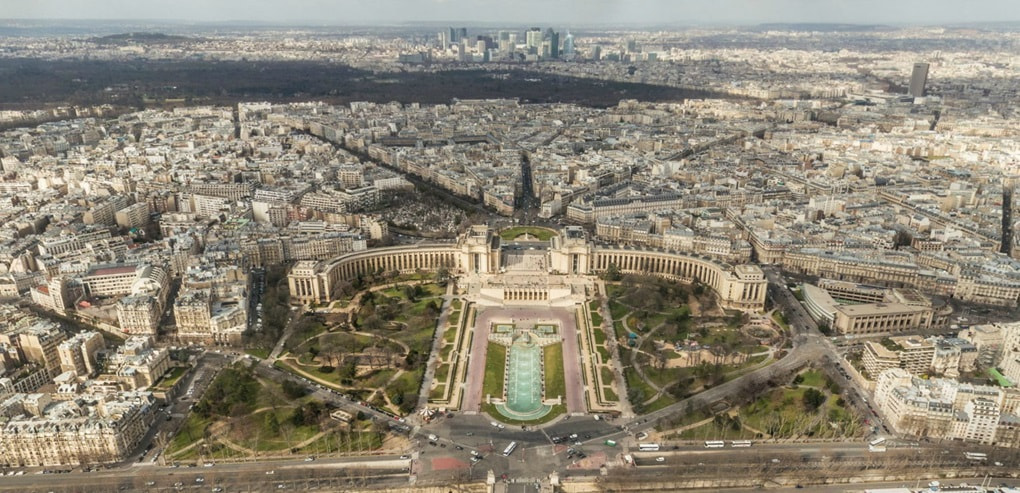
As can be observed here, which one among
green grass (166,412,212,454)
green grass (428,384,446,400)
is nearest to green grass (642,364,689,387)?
green grass (428,384,446,400)

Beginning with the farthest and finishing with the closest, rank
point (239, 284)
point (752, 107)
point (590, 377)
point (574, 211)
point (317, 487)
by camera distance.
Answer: point (752, 107) → point (574, 211) → point (239, 284) → point (590, 377) → point (317, 487)

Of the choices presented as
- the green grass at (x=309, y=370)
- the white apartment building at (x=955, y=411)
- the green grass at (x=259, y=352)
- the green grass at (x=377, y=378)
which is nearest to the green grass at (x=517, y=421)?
the green grass at (x=377, y=378)

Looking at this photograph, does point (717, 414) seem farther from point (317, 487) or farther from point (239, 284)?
point (239, 284)

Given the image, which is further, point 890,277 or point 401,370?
point 890,277

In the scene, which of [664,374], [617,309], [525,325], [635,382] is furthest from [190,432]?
[617,309]

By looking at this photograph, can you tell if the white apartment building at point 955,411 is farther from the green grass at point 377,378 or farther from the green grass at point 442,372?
the green grass at point 377,378

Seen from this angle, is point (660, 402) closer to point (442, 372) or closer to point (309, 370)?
point (442, 372)

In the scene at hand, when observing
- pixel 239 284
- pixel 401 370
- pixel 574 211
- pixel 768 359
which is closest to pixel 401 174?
pixel 574 211
